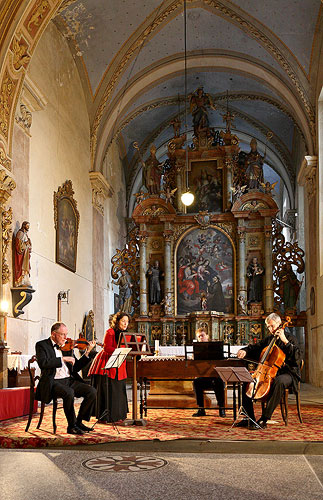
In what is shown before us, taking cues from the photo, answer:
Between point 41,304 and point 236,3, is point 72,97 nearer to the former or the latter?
point 236,3

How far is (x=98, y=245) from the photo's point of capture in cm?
1659

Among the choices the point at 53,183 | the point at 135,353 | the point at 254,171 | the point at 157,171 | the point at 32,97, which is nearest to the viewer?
the point at 135,353

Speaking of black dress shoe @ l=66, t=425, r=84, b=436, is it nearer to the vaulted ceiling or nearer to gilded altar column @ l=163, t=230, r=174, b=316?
the vaulted ceiling

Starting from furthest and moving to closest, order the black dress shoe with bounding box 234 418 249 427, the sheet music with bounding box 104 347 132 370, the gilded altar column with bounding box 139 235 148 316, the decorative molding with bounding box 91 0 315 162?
the gilded altar column with bounding box 139 235 148 316
the decorative molding with bounding box 91 0 315 162
the black dress shoe with bounding box 234 418 249 427
the sheet music with bounding box 104 347 132 370

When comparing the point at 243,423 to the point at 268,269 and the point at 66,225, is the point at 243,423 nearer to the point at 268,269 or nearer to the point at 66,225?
the point at 66,225

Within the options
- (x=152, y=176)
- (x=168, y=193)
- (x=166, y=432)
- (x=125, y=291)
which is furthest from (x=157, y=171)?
(x=166, y=432)

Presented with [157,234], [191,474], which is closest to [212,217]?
[157,234]

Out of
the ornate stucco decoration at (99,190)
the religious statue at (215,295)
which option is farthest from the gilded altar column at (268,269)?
the ornate stucco decoration at (99,190)

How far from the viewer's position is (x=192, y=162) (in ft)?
60.5

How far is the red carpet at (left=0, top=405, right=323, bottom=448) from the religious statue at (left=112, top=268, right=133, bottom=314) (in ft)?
30.3

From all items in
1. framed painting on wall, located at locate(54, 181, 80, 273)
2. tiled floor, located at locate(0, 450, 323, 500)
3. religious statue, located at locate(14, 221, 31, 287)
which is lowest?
tiled floor, located at locate(0, 450, 323, 500)

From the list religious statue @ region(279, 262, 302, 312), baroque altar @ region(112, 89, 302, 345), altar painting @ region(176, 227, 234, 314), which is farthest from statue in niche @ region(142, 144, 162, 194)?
religious statue @ region(279, 262, 302, 312)

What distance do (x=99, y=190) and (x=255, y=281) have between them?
5.07 meters

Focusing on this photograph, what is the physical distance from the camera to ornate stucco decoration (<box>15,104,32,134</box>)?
10898 mm
